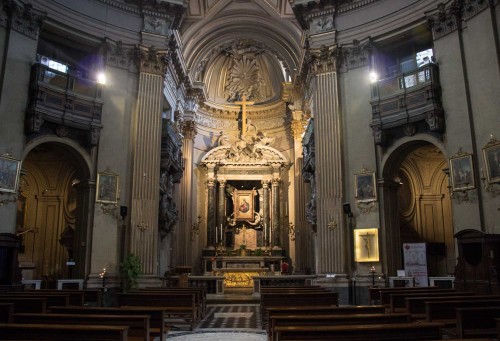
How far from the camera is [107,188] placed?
15.1 metres

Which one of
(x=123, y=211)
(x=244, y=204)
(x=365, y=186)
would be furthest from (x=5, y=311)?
(x=244, y=204)

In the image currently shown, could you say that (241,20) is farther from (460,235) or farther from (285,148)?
(460,235)

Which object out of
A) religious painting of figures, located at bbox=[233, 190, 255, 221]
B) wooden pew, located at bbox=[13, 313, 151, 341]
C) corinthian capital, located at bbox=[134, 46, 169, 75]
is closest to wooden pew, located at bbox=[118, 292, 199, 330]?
wooden pew, located at bbox=[13, 313, 151, 341]

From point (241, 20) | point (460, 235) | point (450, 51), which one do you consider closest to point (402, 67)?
point (450, 51)

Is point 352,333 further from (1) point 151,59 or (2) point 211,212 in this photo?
(2) point 211,212

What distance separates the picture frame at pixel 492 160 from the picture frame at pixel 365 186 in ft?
12.2

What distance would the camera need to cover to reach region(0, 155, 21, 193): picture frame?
1223 cm

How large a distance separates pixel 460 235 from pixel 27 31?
13.3 metres

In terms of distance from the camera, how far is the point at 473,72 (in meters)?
13.0

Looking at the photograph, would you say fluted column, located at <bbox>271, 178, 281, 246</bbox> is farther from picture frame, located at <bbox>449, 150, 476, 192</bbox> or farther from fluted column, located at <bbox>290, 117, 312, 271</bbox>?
picture frame, located at <bbox>449, 150, 476, 192</bbox>

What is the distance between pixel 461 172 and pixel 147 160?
32.5 ft

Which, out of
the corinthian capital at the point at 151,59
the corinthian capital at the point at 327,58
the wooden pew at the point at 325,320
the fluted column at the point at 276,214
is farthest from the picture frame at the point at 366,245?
the fluted column at the point at 276,214

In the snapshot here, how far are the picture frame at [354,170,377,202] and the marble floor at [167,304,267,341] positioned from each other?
199 inches

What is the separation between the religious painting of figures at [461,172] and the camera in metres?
12.6
